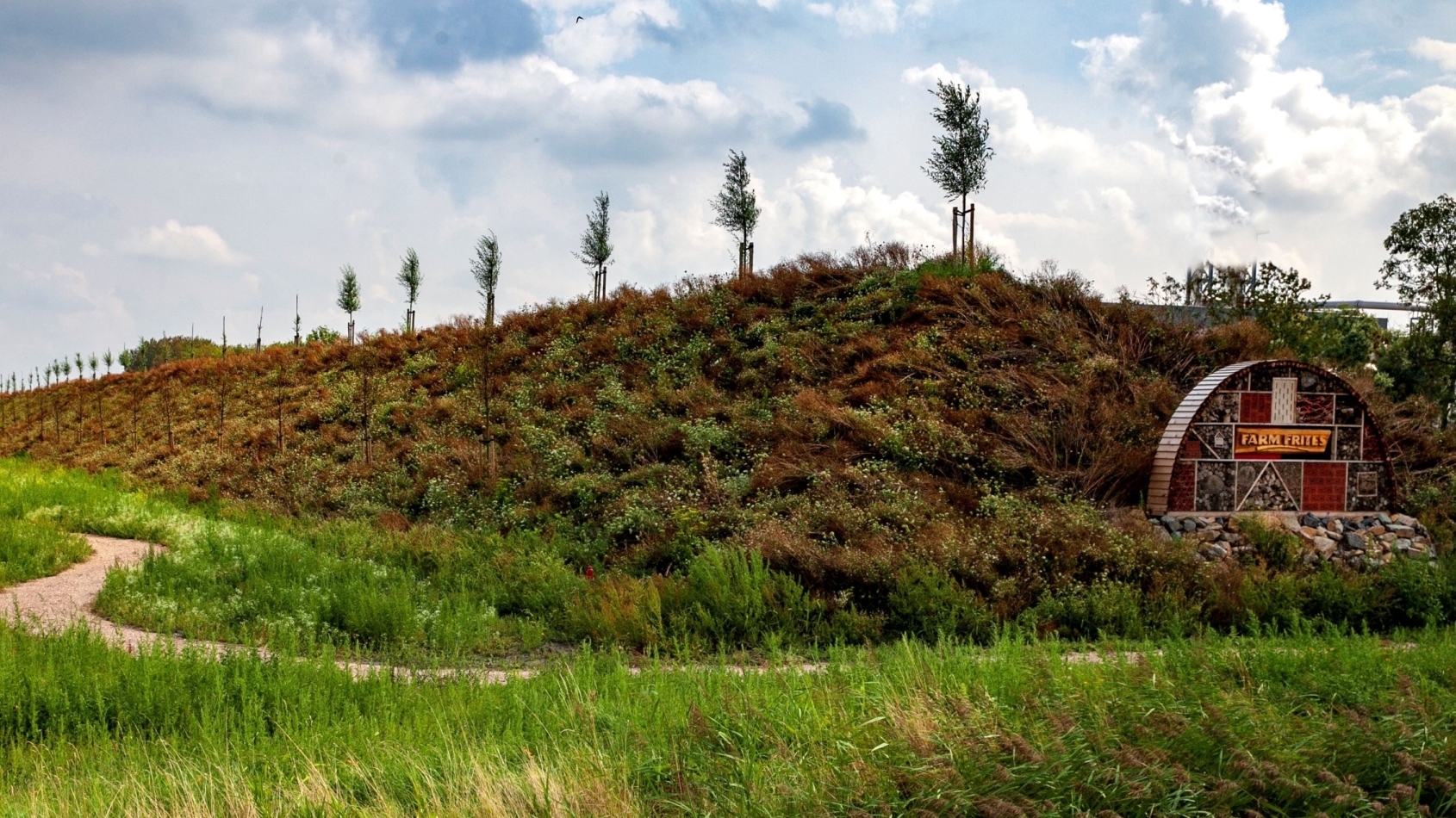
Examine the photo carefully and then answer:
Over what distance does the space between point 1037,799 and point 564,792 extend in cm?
199

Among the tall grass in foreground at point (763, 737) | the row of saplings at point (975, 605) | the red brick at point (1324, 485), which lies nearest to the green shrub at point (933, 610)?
the row of saplings at point (975, 605)

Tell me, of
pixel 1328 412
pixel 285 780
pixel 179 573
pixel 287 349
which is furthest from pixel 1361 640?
pixel 287 349

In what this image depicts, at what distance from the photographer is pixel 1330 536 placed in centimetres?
1189

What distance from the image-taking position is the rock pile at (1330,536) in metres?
11.4

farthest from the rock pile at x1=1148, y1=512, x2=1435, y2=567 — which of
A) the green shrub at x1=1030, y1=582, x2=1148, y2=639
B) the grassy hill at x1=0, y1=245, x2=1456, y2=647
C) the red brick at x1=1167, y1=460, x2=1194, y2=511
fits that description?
the green shrub at x1=1030, y1=582, x2=1148, y2=639

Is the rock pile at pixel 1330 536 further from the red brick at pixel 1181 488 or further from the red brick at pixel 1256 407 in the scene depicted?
the red brick at pixel 1256 407

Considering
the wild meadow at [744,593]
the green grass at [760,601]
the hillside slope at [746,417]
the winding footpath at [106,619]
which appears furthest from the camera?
the hillside slope at [746,417]

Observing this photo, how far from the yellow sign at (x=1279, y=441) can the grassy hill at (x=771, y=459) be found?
4.27 feet

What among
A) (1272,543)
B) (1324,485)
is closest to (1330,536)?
(1324,485)

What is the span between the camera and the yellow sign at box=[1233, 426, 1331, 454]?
1231 cm

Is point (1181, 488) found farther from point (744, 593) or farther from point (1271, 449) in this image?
point (744, 593)

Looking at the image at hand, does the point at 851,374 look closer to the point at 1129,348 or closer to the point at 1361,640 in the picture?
the point at 1129,348

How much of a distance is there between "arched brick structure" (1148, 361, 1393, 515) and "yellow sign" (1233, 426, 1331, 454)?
0.04 feet

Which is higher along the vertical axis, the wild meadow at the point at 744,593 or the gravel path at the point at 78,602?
the wild meadow at the point at 744,593
